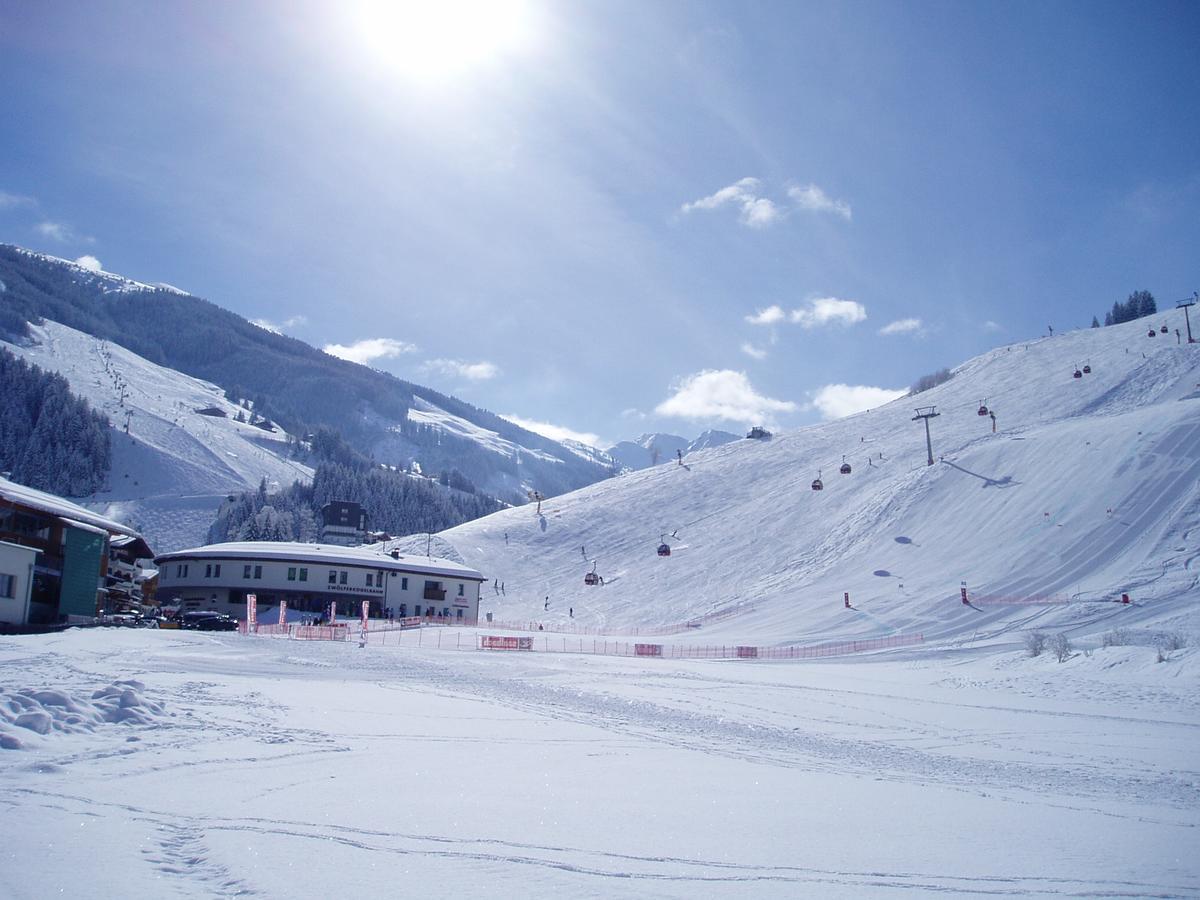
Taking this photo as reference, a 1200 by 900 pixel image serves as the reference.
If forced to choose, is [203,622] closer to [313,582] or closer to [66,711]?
[313,582]

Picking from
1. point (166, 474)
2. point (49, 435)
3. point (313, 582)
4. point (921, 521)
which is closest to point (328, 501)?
point (166, 474)

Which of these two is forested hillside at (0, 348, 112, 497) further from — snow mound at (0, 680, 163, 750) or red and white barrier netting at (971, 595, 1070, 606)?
snow mound at (0, 680, 163, 750)

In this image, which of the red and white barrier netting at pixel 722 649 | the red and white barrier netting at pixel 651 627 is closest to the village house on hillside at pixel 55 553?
the red and white barrier netting at pixel 722 649

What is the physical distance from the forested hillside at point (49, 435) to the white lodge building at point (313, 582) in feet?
307

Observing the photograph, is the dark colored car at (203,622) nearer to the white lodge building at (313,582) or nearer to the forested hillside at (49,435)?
the white lodge building at (313,582)

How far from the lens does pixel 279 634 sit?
46.3 metres

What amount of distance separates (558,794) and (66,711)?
712 cm

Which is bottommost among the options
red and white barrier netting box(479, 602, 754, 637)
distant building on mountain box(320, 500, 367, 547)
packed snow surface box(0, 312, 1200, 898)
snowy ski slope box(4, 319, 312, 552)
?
red and white barrier netting box(479, 602, 754, 637)

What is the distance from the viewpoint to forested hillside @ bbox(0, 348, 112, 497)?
147375 mm

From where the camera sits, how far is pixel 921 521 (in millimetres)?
64375

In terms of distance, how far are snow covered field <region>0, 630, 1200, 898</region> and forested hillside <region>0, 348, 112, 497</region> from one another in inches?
6247

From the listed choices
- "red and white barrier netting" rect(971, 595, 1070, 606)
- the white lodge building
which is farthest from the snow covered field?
the white lodge building

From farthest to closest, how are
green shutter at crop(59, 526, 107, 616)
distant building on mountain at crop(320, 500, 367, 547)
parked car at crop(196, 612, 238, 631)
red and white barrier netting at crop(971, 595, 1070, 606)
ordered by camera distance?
distant building on mountain at crop(320, 500, 367, 547), parked car at crop(196, 612, 238, 631), red and white barrier netting at crop(971, 595, 1070, 606), green shutter at crop(59, 526, 107, 616)

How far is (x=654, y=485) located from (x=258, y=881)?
313 ft
